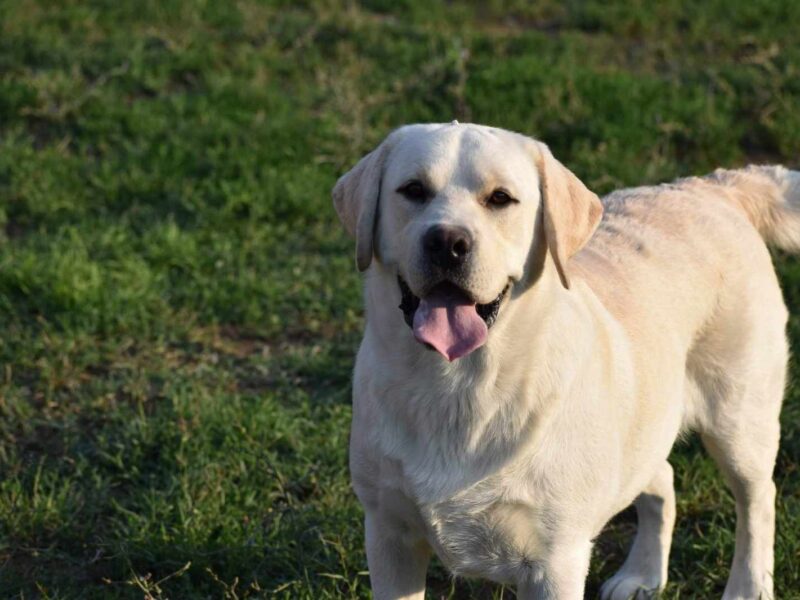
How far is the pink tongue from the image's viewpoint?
3092 millimetres

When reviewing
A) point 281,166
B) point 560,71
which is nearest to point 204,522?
point 281,166

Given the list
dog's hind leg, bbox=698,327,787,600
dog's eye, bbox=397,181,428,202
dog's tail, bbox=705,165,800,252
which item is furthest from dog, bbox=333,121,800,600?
dog's tail, bbox=705,165,800,252

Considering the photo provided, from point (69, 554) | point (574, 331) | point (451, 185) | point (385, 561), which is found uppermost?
point (451, 185)

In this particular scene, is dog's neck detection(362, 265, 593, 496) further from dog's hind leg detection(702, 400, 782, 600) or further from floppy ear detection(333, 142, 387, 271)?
dog's hind leg detection(702, 400, 782, 600)

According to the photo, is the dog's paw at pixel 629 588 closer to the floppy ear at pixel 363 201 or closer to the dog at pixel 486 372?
the dog at pixel 486 372

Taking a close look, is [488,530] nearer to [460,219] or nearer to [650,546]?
[460,219]

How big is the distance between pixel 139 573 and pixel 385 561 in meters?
1.14

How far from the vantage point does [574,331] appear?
3.33m

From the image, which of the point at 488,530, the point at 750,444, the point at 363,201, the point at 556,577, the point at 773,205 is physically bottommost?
the point at 750,444

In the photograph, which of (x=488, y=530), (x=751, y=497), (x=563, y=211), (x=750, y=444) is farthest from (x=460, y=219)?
(x=751, y=497)

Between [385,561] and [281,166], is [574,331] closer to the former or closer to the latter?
[385,561]

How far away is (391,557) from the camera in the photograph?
11.1ft

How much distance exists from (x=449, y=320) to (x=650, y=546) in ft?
4.95

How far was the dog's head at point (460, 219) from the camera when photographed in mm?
3059
